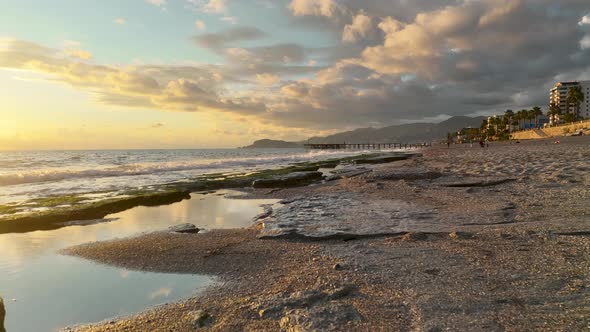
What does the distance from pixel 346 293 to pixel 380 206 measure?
7827 millimetres

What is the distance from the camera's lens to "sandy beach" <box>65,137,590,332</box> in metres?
4.62

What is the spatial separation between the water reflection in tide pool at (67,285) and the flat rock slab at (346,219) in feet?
7.55

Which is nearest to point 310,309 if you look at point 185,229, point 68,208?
point 185,229

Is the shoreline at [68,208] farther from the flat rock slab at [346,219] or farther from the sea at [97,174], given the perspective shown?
the flat rock slab at [346,219]

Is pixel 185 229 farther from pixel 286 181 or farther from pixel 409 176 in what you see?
pixel 409 176

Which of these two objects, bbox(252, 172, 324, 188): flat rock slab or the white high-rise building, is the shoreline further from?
the white high-rise building

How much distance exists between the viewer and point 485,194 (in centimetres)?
1374

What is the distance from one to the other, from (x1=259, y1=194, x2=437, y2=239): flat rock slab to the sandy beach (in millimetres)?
53

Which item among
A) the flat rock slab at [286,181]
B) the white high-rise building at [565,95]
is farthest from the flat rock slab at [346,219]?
the white high-rise building at [565,95]

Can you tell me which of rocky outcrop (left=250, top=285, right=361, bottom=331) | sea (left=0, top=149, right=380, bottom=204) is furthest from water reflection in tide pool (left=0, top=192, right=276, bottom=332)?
sea (left=0, top=149, right=380, bottom=204)

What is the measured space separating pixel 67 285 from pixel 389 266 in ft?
21.0

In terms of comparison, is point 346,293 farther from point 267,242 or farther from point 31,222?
point 31,222

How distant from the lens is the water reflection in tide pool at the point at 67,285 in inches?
217

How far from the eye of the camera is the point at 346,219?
10961 mm
